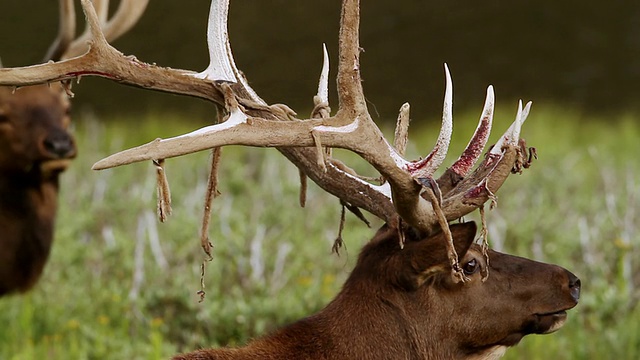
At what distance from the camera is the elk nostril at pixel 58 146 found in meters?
6.11

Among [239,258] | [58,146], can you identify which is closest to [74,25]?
[58,146]

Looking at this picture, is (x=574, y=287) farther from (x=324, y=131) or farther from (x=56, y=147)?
(x=56, y=147)

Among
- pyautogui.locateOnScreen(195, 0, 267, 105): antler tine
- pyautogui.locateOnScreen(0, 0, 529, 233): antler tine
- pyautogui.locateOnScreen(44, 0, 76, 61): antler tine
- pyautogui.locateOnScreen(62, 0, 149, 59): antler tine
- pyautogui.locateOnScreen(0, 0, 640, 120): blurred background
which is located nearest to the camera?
pyautogui.locateOnScreen(0, 0, 529, 233): antler tine

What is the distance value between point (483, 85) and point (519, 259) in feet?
30.2

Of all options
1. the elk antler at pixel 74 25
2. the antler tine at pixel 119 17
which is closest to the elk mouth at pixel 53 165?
the elk antler at pixel 74 25

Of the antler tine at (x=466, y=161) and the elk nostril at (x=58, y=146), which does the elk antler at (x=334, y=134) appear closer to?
the antler tine at (x=466, y=161)

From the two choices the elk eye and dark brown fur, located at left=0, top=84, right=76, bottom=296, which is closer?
the elk eye

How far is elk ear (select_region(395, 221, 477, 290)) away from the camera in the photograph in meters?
3.75

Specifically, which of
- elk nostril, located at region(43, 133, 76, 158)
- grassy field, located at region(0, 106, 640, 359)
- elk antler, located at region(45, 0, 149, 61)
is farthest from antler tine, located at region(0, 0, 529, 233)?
elk antler, located at region(45, 0, 149, 61)

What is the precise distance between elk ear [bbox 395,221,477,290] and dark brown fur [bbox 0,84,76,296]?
274cm

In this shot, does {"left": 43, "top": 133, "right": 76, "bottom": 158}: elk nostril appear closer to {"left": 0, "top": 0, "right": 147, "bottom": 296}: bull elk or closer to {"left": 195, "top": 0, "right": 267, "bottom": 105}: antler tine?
{"left": 0, "top": 0, "right": 147, "bottom": 296}: bull elk

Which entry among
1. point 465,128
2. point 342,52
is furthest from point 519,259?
point 465,128

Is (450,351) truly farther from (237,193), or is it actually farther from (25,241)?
(237,193)

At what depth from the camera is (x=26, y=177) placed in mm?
6266
